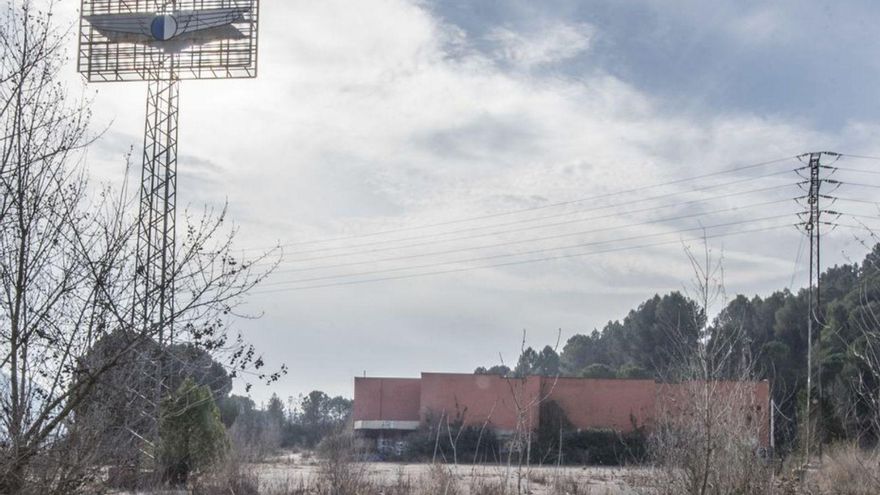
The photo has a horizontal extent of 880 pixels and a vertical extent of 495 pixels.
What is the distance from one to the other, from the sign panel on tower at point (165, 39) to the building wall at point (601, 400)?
89.2 ft

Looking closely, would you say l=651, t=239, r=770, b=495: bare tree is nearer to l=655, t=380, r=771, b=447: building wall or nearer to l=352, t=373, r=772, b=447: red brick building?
l=655, t=380, r=771, b=447: building wall

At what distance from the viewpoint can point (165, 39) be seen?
83.2ft

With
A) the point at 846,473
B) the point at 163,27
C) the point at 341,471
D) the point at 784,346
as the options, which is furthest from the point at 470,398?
the point at 341,471

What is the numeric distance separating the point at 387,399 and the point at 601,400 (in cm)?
1147

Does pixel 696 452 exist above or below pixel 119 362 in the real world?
below

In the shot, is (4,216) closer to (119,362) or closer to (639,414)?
(119,362)

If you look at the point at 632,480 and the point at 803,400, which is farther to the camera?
the point at 803,400

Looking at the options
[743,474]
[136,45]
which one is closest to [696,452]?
[743,474]

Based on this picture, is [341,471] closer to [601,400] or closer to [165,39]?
[165,39]

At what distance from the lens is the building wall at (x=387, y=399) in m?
52.7

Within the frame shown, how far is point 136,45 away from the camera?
26.0 m

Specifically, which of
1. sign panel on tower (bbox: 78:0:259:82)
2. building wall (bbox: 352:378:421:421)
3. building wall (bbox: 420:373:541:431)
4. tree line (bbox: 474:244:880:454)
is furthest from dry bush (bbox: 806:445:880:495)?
building wall (bbox: 352:378:421:421)

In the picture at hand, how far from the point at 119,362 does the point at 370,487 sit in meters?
9.61

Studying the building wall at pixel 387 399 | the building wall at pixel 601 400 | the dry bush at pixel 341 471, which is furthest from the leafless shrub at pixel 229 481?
the building wall at pixel 387 399
